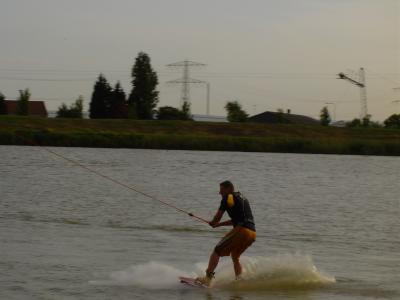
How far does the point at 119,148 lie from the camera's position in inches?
2872

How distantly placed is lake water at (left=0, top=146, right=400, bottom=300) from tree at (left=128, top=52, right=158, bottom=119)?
65.0m

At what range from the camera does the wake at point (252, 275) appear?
15256mm

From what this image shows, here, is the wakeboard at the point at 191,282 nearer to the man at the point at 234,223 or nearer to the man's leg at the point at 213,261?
the man's leg at the point at 213,261

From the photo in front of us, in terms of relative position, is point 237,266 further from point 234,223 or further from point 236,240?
point 234,223

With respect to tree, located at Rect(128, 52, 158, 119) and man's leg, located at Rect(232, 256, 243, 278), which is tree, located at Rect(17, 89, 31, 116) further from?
man's leg, located at Rect(232, 256, 243, 278)

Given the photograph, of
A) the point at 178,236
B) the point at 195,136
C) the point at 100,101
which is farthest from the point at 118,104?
the point at 178,236

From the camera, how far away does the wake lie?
15.3m

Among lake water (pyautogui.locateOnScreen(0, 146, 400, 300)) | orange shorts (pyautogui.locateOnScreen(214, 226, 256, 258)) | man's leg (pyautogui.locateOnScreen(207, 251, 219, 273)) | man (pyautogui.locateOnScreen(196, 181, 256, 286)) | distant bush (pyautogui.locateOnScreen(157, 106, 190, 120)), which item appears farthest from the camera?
distant bush (pyautogui.locateOnScreen(157, 106, 190, 120))

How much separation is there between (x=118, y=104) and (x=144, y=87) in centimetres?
1914

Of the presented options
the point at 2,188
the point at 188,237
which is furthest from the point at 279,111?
the point at 188,237

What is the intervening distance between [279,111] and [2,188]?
8338 centimetres

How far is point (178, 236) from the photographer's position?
21.8m

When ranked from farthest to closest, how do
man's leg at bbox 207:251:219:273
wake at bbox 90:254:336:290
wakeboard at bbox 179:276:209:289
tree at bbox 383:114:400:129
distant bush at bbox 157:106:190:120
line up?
tree at bbox 383:114:400:129 → distant bush at bbox 157:106:190:120 → wake at bbox 90:254:336:290 → wakeboard at bbox 179:276:209:289 → man's leg at bbox 207:251:219:273

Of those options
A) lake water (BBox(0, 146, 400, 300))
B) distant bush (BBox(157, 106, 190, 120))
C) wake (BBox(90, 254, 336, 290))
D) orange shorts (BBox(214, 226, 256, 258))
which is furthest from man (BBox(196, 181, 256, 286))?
distant bush (BBox(157, 106, 190, 120))
